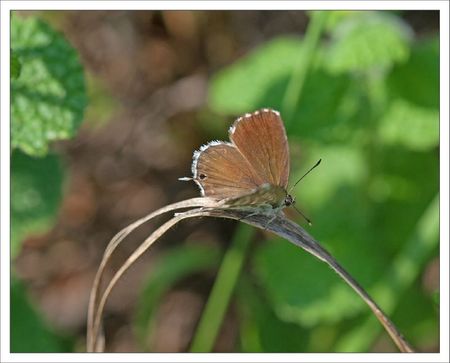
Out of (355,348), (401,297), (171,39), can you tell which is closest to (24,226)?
(355,348)

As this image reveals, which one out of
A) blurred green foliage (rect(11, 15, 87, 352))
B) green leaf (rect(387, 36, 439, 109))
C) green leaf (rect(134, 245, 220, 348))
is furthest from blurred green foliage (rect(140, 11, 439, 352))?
blurred green foliage (rect(11, 15, 87, 352))

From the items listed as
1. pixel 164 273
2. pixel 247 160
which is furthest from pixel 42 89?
pixel 164 273

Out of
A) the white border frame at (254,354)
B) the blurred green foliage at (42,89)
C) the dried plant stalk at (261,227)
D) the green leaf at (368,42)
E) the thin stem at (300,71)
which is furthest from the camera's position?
the thin stem at (300,71)

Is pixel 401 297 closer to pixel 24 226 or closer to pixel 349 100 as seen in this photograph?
pixel 349 100

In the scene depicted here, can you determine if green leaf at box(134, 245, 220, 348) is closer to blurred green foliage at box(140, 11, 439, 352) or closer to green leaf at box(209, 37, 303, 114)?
blurred green foliage at box(140, 11, 439, 352)

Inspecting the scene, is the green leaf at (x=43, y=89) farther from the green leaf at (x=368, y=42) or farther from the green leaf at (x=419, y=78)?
the green leaf at (x=419, y=78)

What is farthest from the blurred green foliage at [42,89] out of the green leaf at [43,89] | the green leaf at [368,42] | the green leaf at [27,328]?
the green leaf at [368,42]
